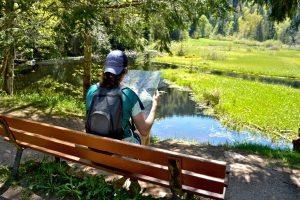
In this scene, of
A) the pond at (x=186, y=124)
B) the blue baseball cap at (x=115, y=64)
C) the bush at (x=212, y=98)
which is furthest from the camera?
the bush at (x=212, y=98)

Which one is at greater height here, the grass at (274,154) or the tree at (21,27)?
the tree at (21,27)

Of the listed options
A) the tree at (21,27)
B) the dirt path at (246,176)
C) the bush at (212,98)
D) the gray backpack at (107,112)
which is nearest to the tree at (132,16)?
the tree at (21,27)

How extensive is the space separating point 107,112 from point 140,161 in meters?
0.65

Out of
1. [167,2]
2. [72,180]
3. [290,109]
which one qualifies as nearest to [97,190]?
[72,180]

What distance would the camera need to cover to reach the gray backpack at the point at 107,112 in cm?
443

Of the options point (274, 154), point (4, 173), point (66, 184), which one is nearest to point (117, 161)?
point (66, 184)

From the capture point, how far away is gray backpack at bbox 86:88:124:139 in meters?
4.43

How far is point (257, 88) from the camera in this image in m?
36.4

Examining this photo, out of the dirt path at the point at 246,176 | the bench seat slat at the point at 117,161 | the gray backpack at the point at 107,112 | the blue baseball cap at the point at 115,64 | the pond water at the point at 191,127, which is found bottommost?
the pond water at the point at 191,127

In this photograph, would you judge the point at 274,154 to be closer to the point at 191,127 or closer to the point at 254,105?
the point at 191,127

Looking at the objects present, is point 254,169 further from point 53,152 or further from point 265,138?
point 265,138

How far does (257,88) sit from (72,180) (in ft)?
108

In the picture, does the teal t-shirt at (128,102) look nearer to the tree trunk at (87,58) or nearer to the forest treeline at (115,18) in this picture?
the forest treeline at (115,18)

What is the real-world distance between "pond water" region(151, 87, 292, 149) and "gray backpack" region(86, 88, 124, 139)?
10486mm
